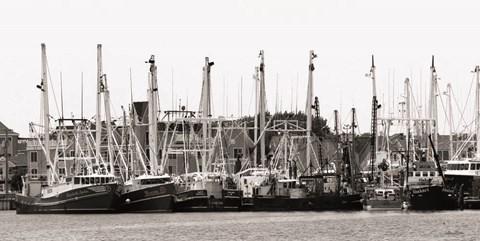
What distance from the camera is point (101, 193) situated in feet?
463

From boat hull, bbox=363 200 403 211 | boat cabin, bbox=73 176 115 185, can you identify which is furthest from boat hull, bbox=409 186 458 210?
boat cabin, bbox=73 176 115 185

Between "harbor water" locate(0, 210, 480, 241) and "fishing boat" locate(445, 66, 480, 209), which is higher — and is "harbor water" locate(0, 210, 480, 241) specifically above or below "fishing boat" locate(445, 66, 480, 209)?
below

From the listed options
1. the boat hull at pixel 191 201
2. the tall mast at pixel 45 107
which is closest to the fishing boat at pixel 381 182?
the boat hull at pixel 191 201

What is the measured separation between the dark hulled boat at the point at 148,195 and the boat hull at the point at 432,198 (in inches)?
1111

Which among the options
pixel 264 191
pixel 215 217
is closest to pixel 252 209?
pixel 264 191

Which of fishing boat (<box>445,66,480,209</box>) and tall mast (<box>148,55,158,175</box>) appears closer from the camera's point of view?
tall mast (<box>148,55,158,175</box>)

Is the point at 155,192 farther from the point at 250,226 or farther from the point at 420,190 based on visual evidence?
the point at 420,190

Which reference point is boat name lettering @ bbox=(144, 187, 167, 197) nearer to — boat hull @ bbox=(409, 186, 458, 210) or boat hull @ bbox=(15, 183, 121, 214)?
boat hull @ bbox=(15, 183, 121, 214)

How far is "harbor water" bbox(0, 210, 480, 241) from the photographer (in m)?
107

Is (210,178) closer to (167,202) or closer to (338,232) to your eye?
(167,202)

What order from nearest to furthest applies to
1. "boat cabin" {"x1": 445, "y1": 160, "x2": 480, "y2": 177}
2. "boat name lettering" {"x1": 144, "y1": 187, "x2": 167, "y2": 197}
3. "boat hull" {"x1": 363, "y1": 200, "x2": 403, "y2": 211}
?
"boat name lettering" {"x1": 144, "y1": 187, "x2": 167, "y2": 197}, "boat hull" {"x1": 363, "y1": 200, "x2": 403, "y2": 211}, "boat cabin" {"x1": 445, "y1": 160, "x2": 480, "y2": 177}

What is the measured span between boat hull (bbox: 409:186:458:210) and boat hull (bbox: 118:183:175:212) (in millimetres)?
28254

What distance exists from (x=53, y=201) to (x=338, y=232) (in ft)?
143

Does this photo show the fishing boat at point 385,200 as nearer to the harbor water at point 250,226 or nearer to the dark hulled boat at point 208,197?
the harbor water at point 250,226
